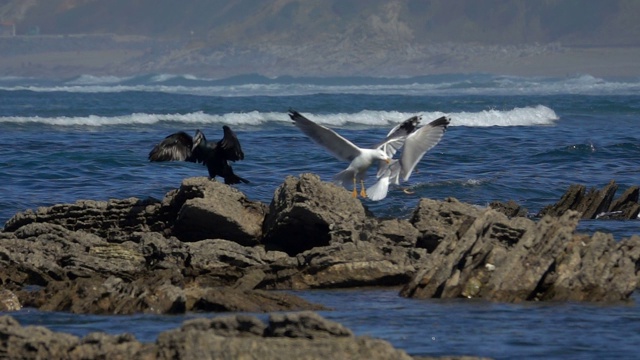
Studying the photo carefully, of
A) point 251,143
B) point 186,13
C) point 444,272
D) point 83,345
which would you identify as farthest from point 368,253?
point 186,13

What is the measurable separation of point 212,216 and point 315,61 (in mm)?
85422

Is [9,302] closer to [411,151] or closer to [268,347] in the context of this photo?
[268,347]

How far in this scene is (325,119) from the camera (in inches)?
1371

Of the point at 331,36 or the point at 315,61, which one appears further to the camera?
the point at 331,36

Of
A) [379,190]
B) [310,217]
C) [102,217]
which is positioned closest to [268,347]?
[310,217]

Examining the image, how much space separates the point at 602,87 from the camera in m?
60.9

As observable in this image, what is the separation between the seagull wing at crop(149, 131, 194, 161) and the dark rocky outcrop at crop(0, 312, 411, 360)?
5.80 meters

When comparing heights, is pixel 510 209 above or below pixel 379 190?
below

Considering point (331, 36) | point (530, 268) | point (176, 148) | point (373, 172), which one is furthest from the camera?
point (331, 36)

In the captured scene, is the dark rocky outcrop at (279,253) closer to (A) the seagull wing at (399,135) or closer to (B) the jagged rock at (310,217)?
(B) the jagged rock at (310,217)

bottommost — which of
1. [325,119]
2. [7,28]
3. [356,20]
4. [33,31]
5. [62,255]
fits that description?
[325,119]

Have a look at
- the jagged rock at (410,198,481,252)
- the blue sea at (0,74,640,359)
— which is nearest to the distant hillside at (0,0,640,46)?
the blue sea at (0,74,640,359)

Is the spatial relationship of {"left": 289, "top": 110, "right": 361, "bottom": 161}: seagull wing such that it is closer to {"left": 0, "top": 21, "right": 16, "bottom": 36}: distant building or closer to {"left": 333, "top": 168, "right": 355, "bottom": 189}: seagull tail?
{"left": 333, "top": 168, "right": 355, "bottom": 189}: seagull tail

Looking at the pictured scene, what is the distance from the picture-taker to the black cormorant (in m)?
12.7
